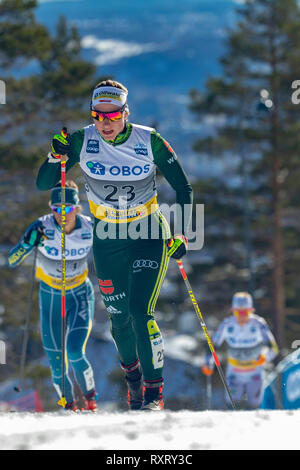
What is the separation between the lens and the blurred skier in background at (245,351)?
347 inches

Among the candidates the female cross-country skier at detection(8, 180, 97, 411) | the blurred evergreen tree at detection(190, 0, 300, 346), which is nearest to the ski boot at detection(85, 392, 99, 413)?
the female cross-country skier at detection(8, 180, 97, 411)

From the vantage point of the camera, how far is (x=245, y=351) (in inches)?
350

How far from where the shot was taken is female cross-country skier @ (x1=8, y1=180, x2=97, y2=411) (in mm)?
6227

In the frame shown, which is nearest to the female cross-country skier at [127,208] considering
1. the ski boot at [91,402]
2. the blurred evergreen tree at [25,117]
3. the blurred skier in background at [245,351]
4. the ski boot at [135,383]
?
the ski boot at [135,383]

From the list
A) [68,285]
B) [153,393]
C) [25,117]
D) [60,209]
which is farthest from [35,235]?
[25,117]

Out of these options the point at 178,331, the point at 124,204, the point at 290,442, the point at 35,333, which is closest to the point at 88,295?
the point at 124,204

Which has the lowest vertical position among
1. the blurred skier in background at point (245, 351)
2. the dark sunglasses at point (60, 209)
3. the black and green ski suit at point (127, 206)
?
the blurred skier in background at point (245, 351)

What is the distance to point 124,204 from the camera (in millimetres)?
4695

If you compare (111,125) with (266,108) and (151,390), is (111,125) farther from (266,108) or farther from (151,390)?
(266,108)

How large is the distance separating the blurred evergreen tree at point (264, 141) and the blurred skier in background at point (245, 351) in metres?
14.4

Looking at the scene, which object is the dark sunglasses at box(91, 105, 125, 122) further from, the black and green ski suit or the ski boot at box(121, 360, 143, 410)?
the ski boot at box(121, 360, 143, 410)

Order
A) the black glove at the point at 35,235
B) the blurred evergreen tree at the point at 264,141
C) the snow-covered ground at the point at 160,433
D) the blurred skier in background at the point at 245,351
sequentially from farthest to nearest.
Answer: the blurred evergreen tree at the point at 264,141 < the blurred skier in background at the point at 245,351 < the black glove at the point at 35,235 < the snow-covered ground at the point at 160,433

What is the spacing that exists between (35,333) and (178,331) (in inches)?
454

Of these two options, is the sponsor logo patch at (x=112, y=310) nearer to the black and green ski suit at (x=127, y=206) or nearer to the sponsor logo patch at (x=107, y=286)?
the black and green ski suit at (x=127, y=206)
